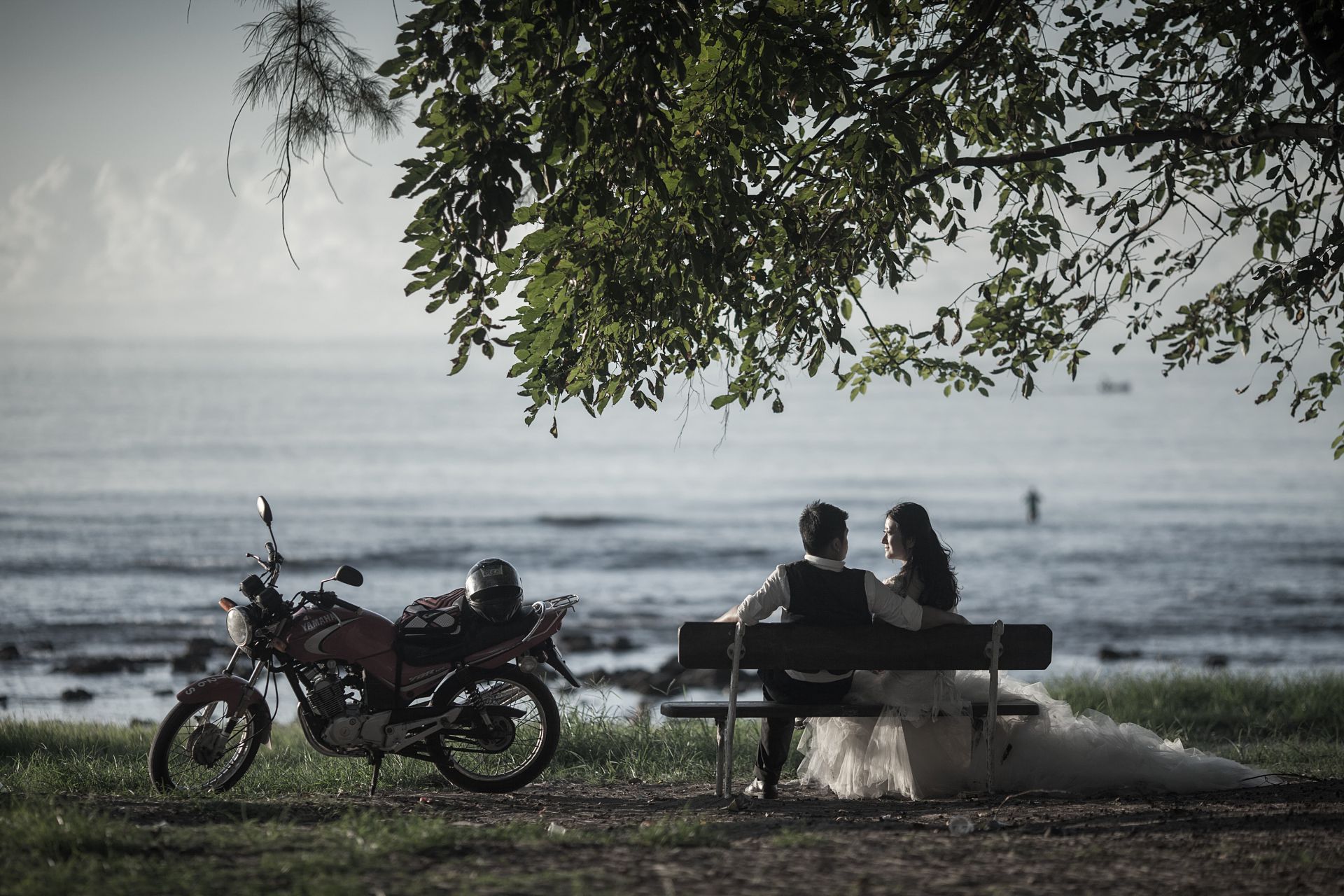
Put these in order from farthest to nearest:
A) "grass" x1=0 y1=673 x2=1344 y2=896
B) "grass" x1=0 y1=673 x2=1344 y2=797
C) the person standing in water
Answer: the person standing in water → "grass" x1=0 y1=673 x2=1344 y2=797 → "grass" x1=0 y1=673 x2=1344 y2=896

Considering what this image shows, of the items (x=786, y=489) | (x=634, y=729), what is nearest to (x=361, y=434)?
(x=786, y=489)

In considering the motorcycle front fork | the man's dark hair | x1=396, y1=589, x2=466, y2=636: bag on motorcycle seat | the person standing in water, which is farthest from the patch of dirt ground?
the person standing in water

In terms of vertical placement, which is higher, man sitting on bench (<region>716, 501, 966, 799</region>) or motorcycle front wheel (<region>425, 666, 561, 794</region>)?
man sitting on bench (<region>716, 501, 966, 799</region>)

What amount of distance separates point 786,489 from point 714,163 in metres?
50.9

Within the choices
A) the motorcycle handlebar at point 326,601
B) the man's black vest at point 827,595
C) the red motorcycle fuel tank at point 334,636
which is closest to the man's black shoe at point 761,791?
the man's black vest at point 827,595

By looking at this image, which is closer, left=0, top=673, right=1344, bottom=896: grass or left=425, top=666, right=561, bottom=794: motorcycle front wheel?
left=0, top=673, right=1344, bottom=896: grass

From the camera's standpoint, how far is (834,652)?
20.0 feet

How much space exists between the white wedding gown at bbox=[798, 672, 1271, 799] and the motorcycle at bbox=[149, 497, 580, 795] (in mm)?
1679

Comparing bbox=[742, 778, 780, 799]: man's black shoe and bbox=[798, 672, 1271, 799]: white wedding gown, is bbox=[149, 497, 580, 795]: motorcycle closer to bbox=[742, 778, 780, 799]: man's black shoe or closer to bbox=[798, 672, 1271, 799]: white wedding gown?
bbox=[742, 778, 780, 799]: man's black shoe

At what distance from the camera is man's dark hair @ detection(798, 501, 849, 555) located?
20.5ft

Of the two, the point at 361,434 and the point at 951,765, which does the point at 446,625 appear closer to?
the point at 951,765

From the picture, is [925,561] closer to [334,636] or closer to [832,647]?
[832,647]

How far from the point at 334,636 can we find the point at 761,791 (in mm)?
2491

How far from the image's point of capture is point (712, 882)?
161 inches
